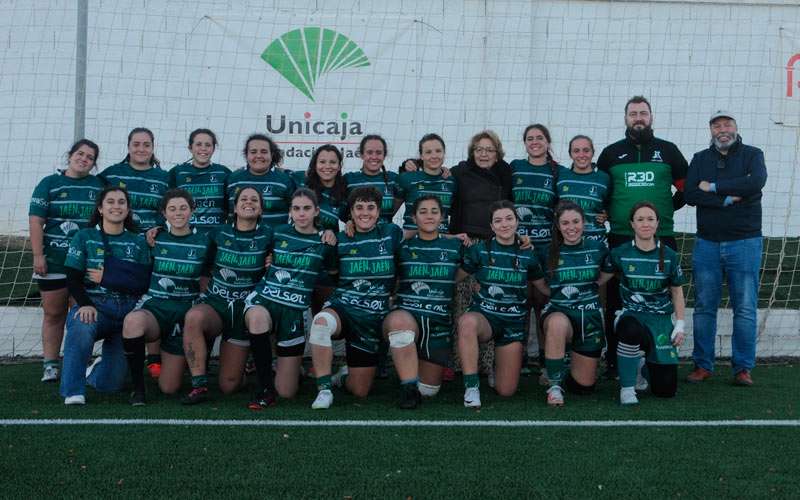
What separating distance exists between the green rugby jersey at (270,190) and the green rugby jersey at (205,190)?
85 mm

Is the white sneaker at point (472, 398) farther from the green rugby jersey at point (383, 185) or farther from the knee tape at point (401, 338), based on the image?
the green rugby jersey at point (383, 185)

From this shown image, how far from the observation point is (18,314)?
5.98 meters

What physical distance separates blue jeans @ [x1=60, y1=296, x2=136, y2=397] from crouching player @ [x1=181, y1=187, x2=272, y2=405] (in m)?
0.47

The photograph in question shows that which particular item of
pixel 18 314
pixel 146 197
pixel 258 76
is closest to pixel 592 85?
pixel 258 76

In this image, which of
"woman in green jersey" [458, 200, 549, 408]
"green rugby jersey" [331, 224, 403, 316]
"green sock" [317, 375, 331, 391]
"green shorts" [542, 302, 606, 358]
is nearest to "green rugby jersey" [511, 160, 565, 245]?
"woman in green jersey" [458, 200, 549, 408]

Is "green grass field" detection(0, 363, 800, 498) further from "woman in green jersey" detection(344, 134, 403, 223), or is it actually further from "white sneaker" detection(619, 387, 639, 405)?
"woman in green jersey" detection(344, 134, 403, 223)

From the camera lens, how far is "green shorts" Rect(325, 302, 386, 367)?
446 centimetres

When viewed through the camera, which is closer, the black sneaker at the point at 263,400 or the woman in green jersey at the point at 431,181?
the black sneaker at the point at 263,400

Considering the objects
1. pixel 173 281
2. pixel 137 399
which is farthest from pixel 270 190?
pixel 137 399

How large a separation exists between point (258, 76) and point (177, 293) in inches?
154

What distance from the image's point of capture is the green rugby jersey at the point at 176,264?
179 inches

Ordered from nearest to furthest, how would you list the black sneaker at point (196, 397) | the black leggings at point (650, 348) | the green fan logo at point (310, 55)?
the black sneaker at point (196, 397), the black leggings at point (650, 348), the green fan logo at point (310, 55)

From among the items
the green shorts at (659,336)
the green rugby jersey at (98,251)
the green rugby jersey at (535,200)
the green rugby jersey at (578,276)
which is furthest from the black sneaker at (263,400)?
the green shorts at (659,336)

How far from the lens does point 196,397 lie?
14.2ft
